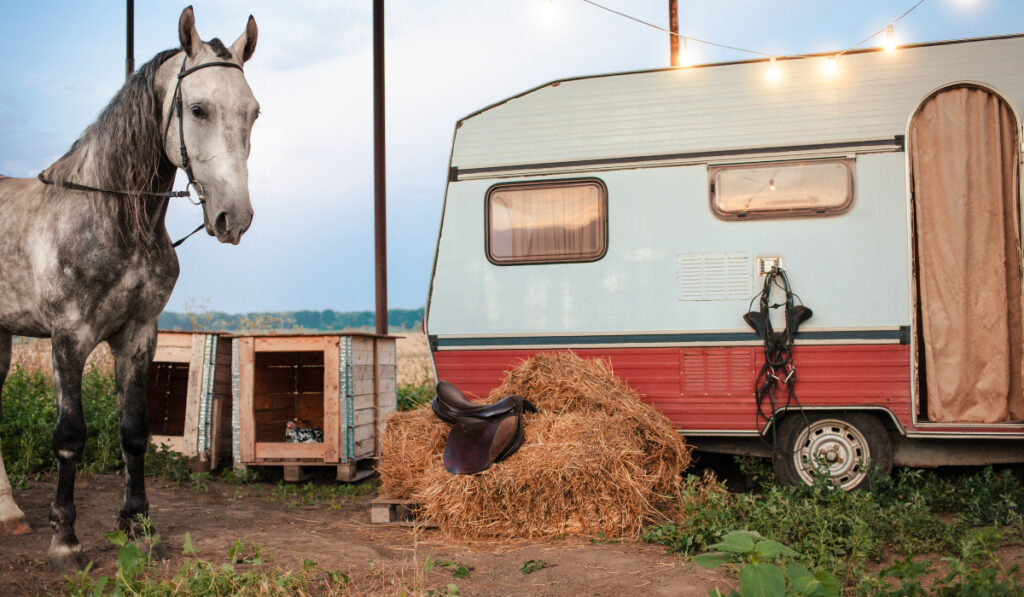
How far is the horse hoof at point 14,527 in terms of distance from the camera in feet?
15.4

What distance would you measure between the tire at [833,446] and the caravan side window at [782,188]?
159cm

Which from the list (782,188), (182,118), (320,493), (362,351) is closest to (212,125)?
(182,118)

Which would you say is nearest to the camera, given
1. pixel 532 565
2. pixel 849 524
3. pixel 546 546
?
pixel 532 565

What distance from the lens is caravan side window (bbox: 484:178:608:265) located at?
6262 millimetres

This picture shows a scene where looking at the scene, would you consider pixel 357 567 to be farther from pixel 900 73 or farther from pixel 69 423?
pixel 900 73

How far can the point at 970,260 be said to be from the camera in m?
5.66

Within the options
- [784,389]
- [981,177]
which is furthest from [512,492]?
[981,177]

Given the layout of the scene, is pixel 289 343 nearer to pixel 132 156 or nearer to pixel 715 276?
pixel 132 156

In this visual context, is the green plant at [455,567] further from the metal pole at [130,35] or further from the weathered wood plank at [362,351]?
the metal pole at [130,35]

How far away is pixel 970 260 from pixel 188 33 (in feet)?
17.8

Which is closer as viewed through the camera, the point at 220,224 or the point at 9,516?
the point at 220,224

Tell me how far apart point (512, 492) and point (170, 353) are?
14.4 ft

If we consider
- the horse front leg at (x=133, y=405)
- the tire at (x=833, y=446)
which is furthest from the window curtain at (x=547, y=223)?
the horse front leg at (x=133, y=405)

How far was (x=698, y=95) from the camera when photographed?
244 inches
